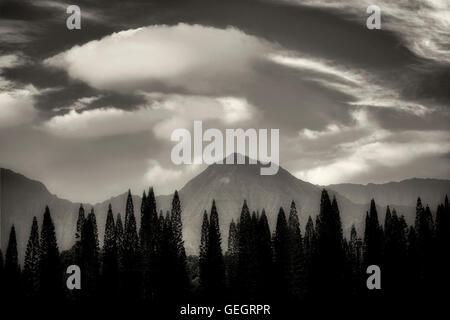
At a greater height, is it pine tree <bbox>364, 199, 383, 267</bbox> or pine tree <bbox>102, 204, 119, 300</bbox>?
pine tree <bbox>364, 199, 383, 267</bbox>

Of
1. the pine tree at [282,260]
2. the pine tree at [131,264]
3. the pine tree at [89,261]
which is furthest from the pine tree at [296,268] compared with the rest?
the pine tree at [89,261]

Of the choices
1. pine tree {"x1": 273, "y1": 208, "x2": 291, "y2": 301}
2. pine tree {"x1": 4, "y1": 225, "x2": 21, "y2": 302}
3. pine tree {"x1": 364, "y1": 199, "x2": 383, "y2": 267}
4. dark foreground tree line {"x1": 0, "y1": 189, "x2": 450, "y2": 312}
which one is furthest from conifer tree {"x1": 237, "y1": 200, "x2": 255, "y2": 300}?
pine tree {"x1": 4, "y1": 225, "x2": 21, "y2": 302}

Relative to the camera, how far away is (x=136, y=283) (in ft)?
349

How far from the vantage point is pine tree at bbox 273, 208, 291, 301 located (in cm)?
9825

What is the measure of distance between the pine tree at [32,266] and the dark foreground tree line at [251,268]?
0.65ft

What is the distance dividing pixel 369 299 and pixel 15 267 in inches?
2395

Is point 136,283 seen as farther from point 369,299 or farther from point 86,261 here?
point 369,299

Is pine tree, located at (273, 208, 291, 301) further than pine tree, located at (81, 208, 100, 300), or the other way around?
pine tree, located at (81, 208, 100, 300)

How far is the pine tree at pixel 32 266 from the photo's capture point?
110562 millimetres

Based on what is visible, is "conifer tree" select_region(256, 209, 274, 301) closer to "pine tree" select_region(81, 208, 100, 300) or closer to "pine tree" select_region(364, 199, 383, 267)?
"pine tree" select_region(364, 199, 383, 267)

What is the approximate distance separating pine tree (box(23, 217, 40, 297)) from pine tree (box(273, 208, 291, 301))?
39.7 metres

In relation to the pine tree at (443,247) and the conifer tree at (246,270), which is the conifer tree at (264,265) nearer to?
the conifer tree at (246,270)
